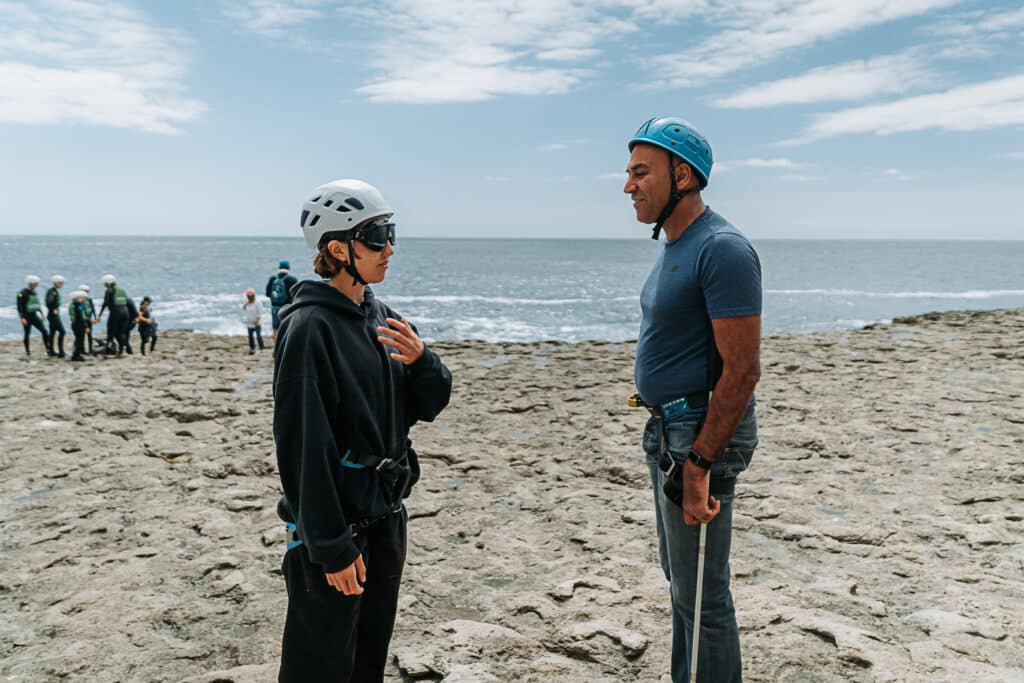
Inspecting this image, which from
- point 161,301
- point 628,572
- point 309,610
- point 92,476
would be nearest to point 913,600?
point 628,572

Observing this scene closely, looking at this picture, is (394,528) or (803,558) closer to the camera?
(394,528)

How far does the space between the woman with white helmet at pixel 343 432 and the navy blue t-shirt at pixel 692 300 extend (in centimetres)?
92

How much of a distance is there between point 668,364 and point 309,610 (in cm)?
170

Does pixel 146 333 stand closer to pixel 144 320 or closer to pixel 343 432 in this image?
pixel 144 320

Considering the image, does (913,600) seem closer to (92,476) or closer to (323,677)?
(323,677)

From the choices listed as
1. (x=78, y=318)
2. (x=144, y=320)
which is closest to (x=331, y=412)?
(x=78, y=318)

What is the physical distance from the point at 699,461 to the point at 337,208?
172 centimetres

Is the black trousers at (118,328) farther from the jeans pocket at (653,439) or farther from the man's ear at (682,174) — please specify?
the man's ear at (682,174)

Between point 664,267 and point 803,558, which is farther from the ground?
point 664,267

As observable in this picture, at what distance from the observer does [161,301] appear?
175 ft

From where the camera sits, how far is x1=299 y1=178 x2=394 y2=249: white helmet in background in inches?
102

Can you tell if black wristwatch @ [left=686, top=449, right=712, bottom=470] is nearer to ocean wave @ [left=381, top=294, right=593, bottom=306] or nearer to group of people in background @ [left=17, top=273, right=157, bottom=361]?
group of people in background @ [left=17, top=273, right=157, bottom=361]

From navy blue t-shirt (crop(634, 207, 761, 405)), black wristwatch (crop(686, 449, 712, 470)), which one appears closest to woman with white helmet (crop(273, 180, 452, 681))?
navy blue t-shirt (crop(634, 207, 761, 405))

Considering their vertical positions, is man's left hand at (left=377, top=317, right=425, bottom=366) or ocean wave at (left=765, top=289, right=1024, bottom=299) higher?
ocean wave at (left=765, top=289, right=1024, bottom=299)
